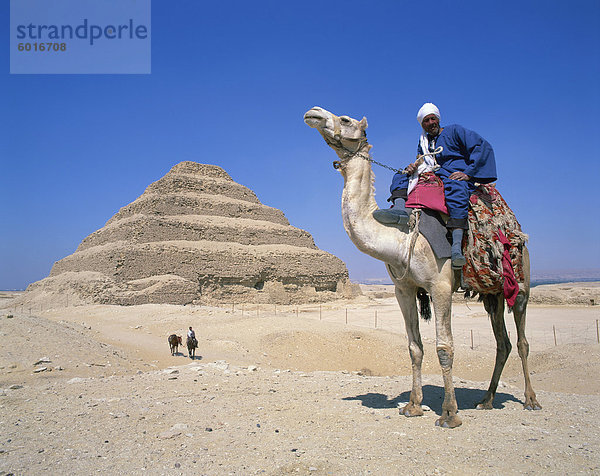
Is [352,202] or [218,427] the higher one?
[352,202]

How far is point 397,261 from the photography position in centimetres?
484

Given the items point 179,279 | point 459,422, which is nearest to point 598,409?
point 459,422

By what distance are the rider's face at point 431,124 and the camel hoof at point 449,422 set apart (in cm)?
334

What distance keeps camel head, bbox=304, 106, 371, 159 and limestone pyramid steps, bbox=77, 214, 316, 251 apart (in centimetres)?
3463

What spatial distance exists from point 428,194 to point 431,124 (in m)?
1.00

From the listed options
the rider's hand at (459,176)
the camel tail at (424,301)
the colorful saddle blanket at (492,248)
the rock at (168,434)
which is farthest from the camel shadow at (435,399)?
the rider's hand at (459,176)

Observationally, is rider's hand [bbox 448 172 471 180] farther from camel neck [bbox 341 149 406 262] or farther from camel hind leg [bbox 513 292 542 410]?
camel hind leg [bbox 513 292 542 410]

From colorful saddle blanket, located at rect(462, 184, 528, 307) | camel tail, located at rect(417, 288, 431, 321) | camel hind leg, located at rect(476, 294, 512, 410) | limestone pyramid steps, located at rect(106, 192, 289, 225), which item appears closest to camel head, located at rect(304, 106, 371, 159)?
colorful saddle blanket, located at rect(462, 184, 528, 307)

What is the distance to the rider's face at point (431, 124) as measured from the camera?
5.38 meters

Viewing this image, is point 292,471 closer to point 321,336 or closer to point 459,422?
point 459,422

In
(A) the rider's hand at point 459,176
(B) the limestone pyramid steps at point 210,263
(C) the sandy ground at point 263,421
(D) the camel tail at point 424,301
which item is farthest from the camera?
(B) the limestone pyramid steps at point 210,263

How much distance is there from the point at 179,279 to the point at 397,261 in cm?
3048

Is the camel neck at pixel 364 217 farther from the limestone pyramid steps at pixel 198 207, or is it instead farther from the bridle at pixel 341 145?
the limestone pyramid steps at pixel 198 207

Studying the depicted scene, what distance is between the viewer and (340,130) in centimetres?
488
